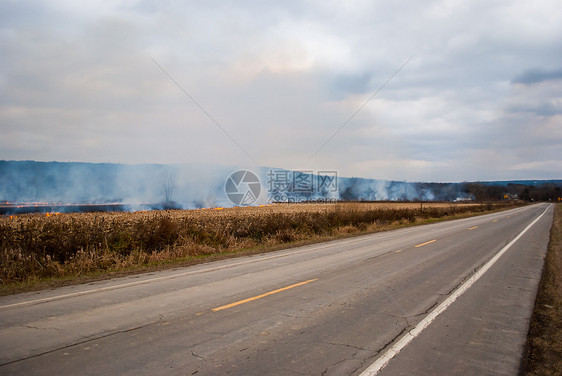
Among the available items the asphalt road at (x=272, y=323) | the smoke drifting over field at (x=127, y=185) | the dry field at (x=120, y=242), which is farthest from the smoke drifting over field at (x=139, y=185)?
the asphalt road at (x=272, y=323)

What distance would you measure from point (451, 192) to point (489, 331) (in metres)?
184

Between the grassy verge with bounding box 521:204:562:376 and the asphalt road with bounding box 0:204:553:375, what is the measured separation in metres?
0.16

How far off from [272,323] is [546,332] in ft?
13.9

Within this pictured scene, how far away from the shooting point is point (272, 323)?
224 inches

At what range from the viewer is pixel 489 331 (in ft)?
18.4

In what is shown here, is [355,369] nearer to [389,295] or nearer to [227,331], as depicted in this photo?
[227,331]

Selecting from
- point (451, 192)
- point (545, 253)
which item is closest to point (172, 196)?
point (545, 253)

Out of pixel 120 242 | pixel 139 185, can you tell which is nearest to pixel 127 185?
pixel 139 185

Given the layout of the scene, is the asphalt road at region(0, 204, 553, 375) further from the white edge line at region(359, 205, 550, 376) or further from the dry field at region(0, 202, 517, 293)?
the dry field at region(0, 202, 517, 293)

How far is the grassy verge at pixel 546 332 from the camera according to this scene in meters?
4.41

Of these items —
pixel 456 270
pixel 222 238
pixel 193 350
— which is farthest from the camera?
pixel 222 238

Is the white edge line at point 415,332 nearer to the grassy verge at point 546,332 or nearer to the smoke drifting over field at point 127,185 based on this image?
the grassy verge at point 546,332

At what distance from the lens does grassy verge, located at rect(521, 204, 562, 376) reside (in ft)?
14.5

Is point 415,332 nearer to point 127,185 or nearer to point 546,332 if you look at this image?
point 546,332
